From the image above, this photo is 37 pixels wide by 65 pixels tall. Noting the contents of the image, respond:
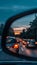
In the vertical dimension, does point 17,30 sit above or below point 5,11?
below

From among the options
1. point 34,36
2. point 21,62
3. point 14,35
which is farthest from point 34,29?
point 21,62

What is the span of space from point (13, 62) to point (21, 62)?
0.13m

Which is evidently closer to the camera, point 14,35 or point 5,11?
point 14,35

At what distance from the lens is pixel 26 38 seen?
1.09m

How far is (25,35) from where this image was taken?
3.58ft

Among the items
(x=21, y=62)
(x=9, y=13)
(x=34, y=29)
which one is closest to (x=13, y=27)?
(x=34, y=29)

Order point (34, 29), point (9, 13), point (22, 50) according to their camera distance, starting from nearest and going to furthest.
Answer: point (34, 29)
point (22, 50)
point (9, 13)

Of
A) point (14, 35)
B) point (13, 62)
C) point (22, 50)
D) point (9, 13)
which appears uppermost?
point (9, 13)

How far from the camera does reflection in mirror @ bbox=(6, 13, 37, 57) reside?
1.06 m

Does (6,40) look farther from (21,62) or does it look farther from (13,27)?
(21,62)

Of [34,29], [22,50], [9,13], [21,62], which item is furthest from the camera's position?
[21,62]

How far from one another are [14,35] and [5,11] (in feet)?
1.33

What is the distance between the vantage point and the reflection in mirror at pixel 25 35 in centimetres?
106

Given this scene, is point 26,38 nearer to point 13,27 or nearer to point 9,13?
point 13,27
